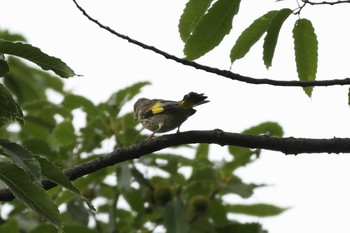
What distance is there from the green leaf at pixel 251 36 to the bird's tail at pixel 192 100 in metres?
1.15

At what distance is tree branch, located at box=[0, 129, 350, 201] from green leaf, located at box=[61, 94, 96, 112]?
2.61 m

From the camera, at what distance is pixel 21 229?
573 centimetres

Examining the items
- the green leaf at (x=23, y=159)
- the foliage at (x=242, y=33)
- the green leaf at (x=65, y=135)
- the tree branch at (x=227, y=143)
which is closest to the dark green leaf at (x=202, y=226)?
the green leaf at (x=65, y=135)

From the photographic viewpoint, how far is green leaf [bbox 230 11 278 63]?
303 centimetres

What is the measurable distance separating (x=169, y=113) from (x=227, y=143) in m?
1.84

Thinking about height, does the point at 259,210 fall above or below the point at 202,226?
above

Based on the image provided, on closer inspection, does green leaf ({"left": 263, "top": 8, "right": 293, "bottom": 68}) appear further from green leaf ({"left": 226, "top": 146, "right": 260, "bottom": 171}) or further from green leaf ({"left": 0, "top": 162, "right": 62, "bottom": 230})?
green leaf ({"left": 226, "top": 146, "right": 260, "bottom": 171})

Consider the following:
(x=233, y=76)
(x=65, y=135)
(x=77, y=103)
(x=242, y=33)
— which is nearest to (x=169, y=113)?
(x=77, y=103)

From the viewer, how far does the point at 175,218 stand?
534cm

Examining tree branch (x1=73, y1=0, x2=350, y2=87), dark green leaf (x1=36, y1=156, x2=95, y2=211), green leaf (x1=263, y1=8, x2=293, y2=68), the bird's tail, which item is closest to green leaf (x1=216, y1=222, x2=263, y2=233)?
the bird's tail

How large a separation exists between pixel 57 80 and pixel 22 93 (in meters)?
0.52

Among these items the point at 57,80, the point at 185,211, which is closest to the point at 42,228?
the point at 185,211

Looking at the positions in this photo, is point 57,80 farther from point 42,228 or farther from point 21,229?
point 42,228

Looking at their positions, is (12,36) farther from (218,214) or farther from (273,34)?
(273,34)
